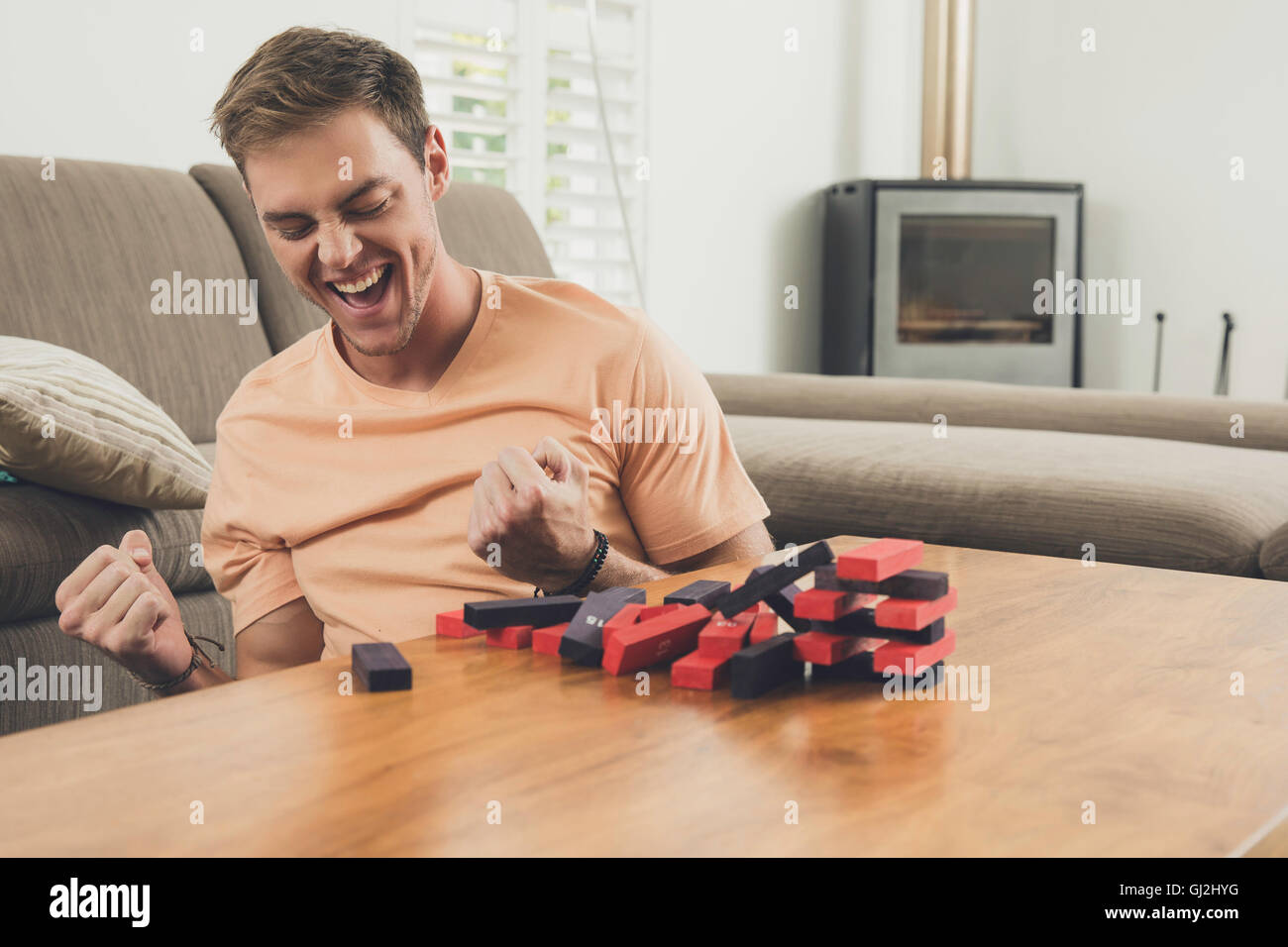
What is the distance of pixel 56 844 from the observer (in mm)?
553

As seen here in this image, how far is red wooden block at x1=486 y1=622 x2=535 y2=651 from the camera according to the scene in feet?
2.95

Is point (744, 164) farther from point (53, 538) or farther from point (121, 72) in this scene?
point (53, 538)

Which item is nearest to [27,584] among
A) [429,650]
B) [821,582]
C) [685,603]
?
[429,650]

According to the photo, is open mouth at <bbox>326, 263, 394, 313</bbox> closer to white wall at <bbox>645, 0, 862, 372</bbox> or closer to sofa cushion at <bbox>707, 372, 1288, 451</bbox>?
sofa cushion at <bbox>707, 372, 1288, 451</bbox>

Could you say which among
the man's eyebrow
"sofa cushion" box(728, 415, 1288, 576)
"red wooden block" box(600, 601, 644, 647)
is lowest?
"sofa cushion" box(728, 415, 1288, 576)

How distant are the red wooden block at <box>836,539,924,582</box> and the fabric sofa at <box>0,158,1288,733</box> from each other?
34.3 inches

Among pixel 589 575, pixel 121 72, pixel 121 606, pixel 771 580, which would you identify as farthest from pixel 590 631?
pixel 121 72

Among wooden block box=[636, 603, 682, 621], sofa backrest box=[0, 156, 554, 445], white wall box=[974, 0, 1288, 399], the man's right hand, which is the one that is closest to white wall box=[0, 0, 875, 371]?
white wall box=[974, 0, 1288, 399]

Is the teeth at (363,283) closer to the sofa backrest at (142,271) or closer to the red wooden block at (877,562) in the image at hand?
the red wooden block at (877,562)

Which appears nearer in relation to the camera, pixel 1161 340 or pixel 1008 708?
pixel 1008 708

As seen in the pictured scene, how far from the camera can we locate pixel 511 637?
0.90 meters

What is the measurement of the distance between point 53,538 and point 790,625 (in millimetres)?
1017

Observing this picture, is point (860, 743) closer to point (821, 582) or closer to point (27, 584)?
point (821, 582)
